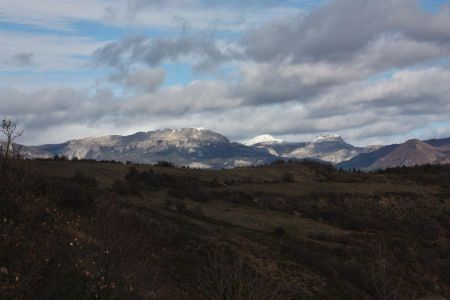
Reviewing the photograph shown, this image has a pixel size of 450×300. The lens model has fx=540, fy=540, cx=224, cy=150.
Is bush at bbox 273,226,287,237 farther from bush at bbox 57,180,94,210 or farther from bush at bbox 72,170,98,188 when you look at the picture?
bush at bbox 57,180,94,210

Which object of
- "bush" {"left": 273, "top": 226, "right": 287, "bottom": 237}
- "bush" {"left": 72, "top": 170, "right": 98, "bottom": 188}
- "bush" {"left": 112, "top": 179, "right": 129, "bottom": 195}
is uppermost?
"bush" {"left": 72, "top": 170, "right": 98, "bottom": 188}

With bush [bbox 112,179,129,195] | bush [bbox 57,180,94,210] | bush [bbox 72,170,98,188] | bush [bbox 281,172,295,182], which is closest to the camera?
bush [bbox 57,180,94,210]

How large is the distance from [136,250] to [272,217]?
38.7 meters

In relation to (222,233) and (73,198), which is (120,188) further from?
(73,198)

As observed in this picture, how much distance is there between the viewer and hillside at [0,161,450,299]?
49.6 ft

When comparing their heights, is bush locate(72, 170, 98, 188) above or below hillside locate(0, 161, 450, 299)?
above

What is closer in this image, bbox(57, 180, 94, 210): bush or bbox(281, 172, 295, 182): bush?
bbox(57, 180, 94, 210): bush

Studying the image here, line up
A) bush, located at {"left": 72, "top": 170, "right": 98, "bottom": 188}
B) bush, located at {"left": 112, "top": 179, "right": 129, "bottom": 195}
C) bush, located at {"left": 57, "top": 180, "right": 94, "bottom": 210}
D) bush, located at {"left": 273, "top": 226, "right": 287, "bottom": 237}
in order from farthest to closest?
1. bush, located at {"left": 112, "top": 179, "right": 129, "bottom": 195}
2. bush, located at {"left": 72, "top": 170, "right": 98, "bottom": 188}
3. bush, located at {"left": 273, "top": 226, "right": 287, "bottom": 237}
4. bush, located at {"left": 57, "top": 180, "right": 94, "bottom": 210}

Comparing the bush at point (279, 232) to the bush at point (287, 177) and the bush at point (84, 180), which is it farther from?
the bush at point (287, 177)

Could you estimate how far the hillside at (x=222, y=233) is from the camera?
15133 mm

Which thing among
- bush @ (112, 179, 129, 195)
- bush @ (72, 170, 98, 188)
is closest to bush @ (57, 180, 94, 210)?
bush @ (72, 170, 98, 188)

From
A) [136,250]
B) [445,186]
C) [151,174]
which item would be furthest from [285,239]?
[445,186]

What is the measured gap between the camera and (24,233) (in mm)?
16516

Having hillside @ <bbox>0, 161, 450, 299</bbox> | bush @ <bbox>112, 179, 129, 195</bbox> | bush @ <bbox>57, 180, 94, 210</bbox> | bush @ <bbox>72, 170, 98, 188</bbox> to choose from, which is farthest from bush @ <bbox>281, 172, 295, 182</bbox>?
bush @ <bbox>57, 180, 94, 210</bbox>
